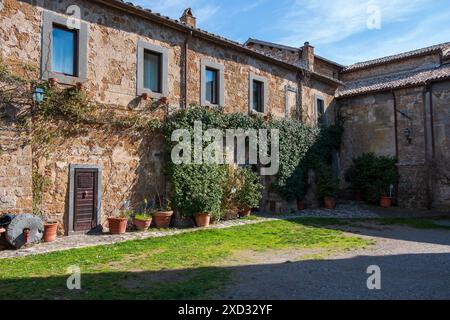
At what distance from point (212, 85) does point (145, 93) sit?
9.84ft

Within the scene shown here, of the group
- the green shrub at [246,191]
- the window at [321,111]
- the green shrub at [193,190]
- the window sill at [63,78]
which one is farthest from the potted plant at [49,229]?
the window at [321,111]

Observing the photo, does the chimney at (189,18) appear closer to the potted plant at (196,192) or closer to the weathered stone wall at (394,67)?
the potted plant at (196,192)

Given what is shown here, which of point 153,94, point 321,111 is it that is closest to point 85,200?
point 153,94

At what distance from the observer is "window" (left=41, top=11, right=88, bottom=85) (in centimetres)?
922

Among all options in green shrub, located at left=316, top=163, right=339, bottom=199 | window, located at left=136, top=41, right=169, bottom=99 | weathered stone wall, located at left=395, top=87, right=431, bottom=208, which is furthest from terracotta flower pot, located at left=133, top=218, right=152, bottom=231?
weathered stone wall, located at left=395, top=87, right=431, bottom=208

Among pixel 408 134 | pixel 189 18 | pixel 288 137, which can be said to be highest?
pixel 189 18

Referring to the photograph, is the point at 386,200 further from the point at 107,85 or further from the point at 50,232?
the point at 50,232

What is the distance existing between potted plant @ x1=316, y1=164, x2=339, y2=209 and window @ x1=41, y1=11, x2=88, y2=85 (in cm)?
1048

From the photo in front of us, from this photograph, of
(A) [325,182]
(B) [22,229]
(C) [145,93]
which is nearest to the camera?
(B) [22,229]

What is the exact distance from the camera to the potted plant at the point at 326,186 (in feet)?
53.0

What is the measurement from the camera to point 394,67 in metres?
22.0

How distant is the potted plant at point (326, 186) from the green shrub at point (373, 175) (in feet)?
6.29
